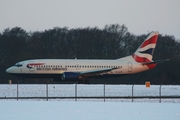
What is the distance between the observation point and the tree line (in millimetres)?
83750

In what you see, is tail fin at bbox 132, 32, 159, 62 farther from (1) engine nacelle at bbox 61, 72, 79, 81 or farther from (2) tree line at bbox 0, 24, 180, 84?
(2) tree line at bbox 0, 24, 180, 84

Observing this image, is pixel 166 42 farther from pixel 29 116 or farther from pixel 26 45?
pixel 29 116

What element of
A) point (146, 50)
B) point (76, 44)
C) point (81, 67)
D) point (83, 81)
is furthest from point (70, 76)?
point (76, 44)

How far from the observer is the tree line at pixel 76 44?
83.8m

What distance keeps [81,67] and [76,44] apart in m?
33.7

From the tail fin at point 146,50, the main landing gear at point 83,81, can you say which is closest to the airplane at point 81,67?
the tail fin at point 146,50

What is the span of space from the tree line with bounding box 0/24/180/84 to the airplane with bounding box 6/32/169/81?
694 inches

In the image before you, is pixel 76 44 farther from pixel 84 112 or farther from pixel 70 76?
pixel 84 112

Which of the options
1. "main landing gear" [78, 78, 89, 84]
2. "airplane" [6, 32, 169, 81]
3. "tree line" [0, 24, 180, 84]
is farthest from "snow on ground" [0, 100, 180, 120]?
"tree line" [0, 24, 180, 84]

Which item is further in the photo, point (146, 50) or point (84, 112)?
point (146, 50)

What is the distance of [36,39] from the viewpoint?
3637 inches

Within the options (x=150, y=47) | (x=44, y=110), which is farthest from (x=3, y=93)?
(x=150, y=47)

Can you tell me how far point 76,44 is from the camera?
87.9 meters

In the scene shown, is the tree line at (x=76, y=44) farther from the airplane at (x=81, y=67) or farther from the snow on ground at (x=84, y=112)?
the snow on ground at (x=84, y=112)
